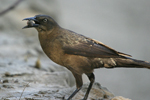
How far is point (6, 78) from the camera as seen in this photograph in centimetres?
449

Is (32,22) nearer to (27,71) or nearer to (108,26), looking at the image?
(27,71)

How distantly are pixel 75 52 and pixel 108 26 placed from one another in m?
8.12

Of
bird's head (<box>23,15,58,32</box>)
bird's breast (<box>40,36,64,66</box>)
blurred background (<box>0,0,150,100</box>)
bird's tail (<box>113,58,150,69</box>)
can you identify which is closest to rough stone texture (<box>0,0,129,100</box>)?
blurred background (<box>0,0,150,100</box>)

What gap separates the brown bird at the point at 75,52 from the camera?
10.3ft

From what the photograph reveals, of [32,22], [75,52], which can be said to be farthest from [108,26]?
[32,22]

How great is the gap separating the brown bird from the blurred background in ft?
14.5

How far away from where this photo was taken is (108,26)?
36.3ft

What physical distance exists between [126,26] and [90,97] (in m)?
7.81

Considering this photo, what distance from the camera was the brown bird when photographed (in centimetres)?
315

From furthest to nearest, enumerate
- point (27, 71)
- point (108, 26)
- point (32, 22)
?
1. point (108, 26)
2. point (27, 71)
3. point (32, 22)

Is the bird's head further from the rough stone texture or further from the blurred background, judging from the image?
the blurred background

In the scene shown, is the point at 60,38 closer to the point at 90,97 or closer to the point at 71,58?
the point at 71,58

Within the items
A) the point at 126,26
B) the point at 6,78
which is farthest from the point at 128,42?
the point at 6,78

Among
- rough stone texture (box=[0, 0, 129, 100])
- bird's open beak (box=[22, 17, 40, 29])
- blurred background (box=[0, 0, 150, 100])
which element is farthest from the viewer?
blurred background (box=[0, 0, 150, 100])
